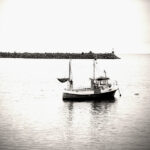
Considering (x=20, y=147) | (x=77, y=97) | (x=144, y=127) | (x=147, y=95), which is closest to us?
(x=20, y=147)

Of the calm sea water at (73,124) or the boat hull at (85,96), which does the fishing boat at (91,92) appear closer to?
the boat hull at (85,96)

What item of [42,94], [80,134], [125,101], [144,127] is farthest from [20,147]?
[42,94]

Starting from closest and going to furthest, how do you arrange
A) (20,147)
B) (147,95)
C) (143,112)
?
(20,147), (143,112), (147,95)

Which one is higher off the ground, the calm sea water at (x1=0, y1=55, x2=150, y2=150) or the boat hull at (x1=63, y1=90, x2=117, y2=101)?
the boat hull at (x1=63, y1=90, x2=117, y2=101)

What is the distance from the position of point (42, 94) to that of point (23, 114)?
73.5 ft

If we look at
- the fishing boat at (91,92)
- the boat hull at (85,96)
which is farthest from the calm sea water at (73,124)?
the fishing boat at (91,92)

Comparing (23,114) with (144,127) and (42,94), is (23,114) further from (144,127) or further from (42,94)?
(42,94)

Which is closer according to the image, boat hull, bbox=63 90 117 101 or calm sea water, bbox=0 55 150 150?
calm sea water, bbox=0 55 150 150

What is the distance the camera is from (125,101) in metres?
65.1

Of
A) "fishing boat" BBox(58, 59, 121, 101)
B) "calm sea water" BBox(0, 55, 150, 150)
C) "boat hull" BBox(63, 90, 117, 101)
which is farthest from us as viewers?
"fishing boat" BBox(58, 59, 121, 101)

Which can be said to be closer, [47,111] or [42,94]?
[47,111]

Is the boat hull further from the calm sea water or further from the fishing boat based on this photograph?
the calm sea water

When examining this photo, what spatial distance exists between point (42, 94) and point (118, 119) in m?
27.6

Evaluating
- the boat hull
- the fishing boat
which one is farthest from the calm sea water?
the fishing boat
